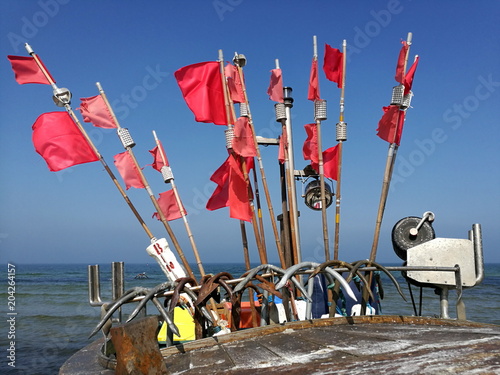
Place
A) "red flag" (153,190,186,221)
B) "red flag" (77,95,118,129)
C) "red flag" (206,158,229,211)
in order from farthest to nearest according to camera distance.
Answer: "red flag" (206,158,229,211)
"red flag" (153,190,186,221)
"red flag" (77,95,118,129)

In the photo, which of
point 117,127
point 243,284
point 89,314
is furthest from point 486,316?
point 243,284

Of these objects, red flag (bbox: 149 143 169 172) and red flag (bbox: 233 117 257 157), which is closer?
red flag (bbox: 233 117 257 157)

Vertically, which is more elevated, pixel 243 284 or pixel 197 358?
pixel 243 284

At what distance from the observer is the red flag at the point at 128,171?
667 cm

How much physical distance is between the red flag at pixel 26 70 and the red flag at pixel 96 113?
559 millimetres

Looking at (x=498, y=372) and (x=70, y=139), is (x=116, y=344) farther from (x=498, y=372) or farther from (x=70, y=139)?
(x=70, y=139)

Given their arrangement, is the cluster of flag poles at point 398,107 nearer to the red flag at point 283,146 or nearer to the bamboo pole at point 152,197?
the red flag at point 283,146

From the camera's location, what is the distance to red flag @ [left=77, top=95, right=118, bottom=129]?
6703 millimetres

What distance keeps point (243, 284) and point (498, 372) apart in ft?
5.27

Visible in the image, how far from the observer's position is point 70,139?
665 centimetres

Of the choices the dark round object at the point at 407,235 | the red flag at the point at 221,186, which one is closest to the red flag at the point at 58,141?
the red flag at the point at 221,186

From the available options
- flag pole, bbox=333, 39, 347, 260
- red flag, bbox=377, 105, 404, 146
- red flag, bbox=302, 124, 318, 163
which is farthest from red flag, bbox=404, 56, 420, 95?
red flag, bbox=302, 124, 318, 163

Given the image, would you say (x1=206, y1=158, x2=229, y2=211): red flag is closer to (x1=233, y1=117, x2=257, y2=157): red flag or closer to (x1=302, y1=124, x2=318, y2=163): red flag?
(x1=233, y1=117, x2=257, y2=157): red flag

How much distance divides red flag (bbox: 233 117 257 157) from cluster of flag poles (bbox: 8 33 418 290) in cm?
1
